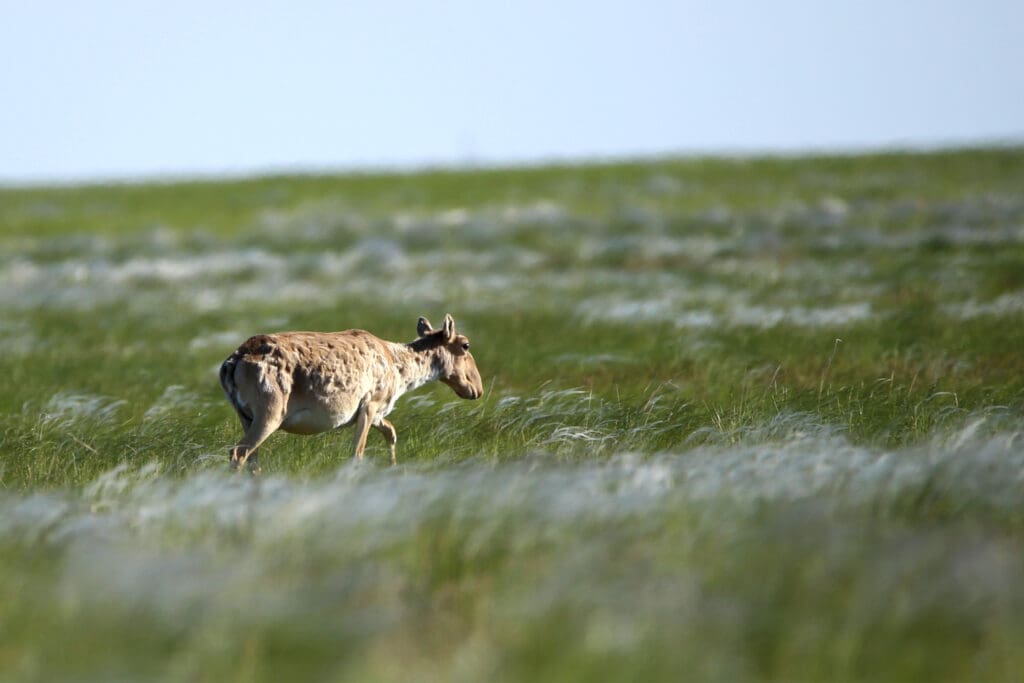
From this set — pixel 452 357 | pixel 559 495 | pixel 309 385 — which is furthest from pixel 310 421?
pixel 559 495

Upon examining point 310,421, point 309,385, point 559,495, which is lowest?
point 310,421

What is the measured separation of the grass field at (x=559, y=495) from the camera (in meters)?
5.02

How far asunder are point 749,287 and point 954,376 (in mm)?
10994

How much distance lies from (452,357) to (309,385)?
7.03 feet

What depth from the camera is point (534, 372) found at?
1505 centimetres

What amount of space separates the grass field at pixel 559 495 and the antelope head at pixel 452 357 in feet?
0.70

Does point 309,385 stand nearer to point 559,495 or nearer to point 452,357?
point 452,357

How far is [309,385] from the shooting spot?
9.63m

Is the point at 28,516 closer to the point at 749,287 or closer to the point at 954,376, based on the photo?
the point at 954,376

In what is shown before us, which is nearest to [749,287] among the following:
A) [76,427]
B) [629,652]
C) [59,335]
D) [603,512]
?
[59,335]

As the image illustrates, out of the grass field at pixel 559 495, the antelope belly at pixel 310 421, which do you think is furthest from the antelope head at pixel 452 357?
the antelope belly at pixel 310 421

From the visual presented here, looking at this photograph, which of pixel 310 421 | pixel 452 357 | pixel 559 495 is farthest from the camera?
pixel 452 357

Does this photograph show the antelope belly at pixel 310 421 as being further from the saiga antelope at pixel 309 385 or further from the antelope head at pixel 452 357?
the antelope head at pixel 452 357

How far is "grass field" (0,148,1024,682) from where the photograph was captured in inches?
198
